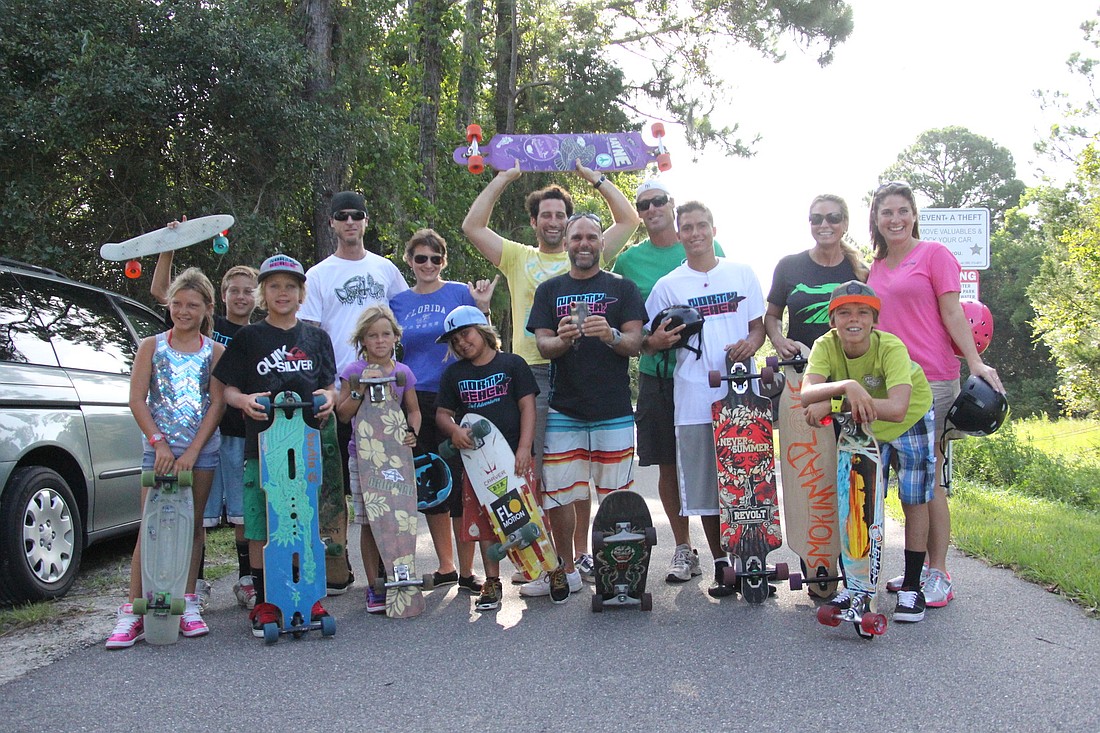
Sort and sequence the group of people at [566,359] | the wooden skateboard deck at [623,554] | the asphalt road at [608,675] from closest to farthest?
1. the asphalt road at [608,675]
2. the group of people at [566,359]
3. the wooden skateboard deck at [623,554]

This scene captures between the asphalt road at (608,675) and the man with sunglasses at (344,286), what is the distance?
151 centimetres

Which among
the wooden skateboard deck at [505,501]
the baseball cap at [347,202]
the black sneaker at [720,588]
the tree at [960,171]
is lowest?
the black sneaker at [720,588]

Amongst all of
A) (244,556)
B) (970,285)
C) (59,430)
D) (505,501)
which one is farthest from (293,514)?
(970,285)

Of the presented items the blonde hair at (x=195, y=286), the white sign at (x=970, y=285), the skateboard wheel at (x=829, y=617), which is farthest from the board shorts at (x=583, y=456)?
the white sign at (x=970, y=285)

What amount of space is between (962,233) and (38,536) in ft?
28.0

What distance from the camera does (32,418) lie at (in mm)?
5051

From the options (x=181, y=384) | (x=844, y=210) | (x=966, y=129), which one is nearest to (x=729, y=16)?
(x=844, y=210)

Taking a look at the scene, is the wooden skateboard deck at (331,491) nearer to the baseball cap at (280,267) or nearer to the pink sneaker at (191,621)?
the pink sneaker at (191,621)

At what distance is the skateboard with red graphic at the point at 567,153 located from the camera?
6379mm

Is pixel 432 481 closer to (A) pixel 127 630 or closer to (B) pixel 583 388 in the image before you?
(B) pixel 583 388

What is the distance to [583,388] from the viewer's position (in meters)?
5.07

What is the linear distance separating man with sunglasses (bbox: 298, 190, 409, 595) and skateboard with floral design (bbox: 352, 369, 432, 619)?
1.69ft

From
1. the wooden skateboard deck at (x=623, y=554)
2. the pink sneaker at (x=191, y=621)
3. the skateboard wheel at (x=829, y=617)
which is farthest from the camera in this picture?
the wooden skateboard deck at (x=623, y=554)

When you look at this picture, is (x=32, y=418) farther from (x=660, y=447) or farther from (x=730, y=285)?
(x=730, y=285)
